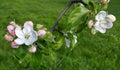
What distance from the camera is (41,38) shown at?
263 cm

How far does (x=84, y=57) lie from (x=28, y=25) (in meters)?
4.94

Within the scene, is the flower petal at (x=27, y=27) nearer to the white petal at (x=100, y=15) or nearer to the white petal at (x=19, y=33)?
the white petal at (x=19, y=33)

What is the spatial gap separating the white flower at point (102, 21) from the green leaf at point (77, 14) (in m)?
0.10

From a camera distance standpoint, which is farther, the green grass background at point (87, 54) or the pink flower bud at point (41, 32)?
the green grass background at point (87, 54)

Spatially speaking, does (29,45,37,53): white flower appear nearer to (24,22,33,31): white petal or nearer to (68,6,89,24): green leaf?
(24,22,33,31): white petal

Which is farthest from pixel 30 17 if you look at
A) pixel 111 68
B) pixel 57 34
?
pixel 57 34

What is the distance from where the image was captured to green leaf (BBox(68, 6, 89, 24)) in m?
2.66

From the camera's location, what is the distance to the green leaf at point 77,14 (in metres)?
2.66

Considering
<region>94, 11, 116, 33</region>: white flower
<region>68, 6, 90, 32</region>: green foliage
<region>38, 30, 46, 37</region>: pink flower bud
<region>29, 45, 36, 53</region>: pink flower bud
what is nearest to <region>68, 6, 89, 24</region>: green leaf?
<region>68, 6, 90, 32</region>: green foliage

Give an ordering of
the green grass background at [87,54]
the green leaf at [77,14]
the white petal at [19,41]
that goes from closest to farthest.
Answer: the white petal at [19,41], the green leaf at [77,14], the green grass background at [87,54]

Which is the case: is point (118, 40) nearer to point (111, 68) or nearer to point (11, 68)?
point (111, 68)

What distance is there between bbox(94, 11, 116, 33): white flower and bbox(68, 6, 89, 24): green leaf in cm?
10

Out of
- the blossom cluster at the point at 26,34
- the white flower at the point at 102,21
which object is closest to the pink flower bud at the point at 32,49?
the blossom cluster at the point at 26,34

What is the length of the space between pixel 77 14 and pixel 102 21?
194 mm
